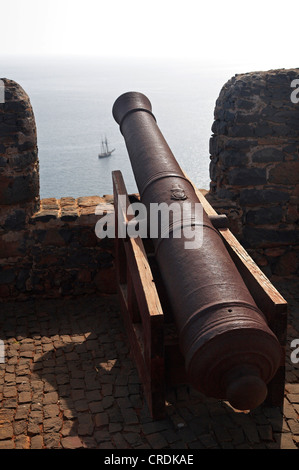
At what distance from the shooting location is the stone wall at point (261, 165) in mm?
5465

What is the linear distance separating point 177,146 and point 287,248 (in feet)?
162

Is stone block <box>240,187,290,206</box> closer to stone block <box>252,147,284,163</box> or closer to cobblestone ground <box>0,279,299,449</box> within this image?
stone block <box>252,147,284,163</box>

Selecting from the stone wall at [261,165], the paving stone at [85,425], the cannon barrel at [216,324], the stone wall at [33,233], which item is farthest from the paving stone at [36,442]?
the stone wall at [261,165]

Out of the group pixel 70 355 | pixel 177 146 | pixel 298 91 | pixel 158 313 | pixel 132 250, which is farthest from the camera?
pixel 177 146

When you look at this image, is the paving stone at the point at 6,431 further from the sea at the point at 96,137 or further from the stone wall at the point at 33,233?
the sea at the point at 96,137

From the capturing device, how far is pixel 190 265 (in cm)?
328

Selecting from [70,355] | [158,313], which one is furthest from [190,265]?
[70,355]

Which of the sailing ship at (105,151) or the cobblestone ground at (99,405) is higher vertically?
the cobblestone ground at (99,405)

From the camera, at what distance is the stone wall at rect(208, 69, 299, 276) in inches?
215

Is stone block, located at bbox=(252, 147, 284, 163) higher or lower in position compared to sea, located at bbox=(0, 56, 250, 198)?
higher

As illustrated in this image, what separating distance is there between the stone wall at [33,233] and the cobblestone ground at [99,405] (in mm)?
643

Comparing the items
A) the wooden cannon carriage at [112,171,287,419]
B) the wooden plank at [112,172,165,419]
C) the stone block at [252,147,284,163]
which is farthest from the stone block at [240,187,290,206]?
the wooden plank at [112,172,165,419]

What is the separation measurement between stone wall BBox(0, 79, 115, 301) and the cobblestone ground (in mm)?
643

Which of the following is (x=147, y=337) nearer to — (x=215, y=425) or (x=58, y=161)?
(x=215, y=425)
